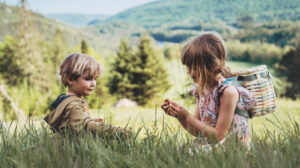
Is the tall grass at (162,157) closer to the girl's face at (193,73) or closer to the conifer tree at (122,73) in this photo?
the girl's face at (193,73)

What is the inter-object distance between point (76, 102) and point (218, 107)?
114 cm

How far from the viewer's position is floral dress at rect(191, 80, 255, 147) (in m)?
1.91

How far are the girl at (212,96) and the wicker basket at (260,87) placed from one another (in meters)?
0.06

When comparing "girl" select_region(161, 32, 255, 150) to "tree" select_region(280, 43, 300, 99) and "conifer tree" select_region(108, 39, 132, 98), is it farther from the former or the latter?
"conifer tree" select_region(108, 39, 132, 98)

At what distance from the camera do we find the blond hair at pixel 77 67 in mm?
2137

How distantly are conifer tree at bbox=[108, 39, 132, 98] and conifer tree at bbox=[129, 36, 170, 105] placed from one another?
70 centimetres

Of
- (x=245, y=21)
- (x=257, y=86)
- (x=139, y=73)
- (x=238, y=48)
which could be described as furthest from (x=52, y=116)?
(x=245, y=21)

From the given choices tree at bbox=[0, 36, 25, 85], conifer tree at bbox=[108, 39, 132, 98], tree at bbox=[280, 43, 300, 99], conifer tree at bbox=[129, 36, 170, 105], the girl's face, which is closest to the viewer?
the girl's face

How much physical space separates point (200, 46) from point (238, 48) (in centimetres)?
5931

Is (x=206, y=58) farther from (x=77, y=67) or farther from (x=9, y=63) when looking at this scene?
(x=9, y=63)

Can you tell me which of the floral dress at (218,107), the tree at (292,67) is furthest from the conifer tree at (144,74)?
the floral dress at (218,107)

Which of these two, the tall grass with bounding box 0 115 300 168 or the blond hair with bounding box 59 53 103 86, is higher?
the blond hair with bounding box 59 53 103 86

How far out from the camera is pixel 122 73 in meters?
31.7

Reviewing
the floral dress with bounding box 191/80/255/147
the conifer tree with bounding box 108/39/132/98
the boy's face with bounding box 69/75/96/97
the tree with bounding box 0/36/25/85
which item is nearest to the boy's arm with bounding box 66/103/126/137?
the boy's face with bounding box 69/75/96/97
